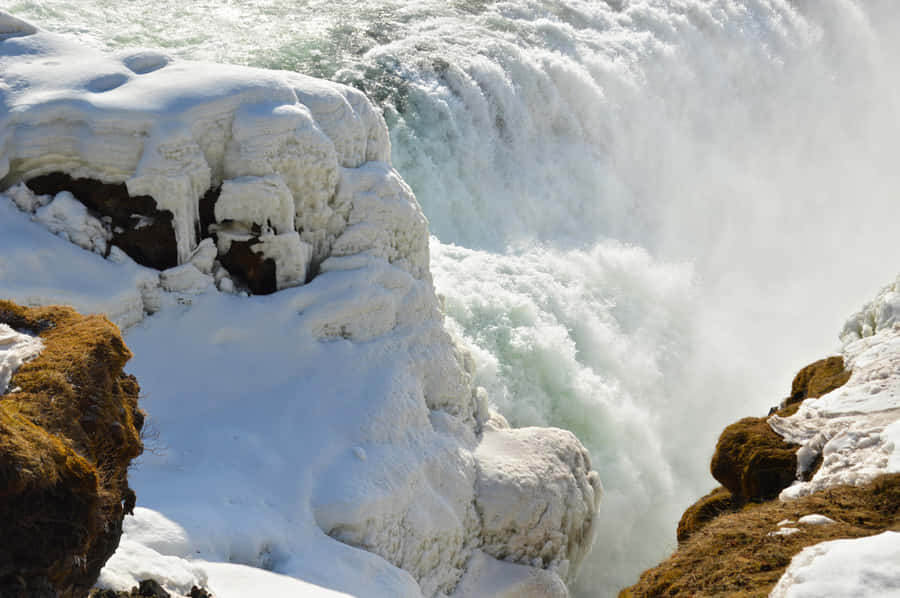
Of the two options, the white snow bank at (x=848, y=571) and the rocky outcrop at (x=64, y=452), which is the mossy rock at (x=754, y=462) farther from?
the rocky outcrop at (x=64, y=452)

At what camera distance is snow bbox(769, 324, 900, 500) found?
22.0ft

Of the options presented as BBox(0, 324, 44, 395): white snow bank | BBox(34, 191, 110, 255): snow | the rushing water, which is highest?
BBox(0, 324, 44, 395): white snow bank

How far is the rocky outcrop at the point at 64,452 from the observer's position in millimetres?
3941

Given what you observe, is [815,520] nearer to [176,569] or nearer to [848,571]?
[848,571]

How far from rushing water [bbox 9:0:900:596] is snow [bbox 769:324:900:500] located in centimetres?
690

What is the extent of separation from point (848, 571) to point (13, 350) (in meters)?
5.01

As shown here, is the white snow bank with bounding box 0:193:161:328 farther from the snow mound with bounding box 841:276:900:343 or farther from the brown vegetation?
the snow mound with bounding box 841:276:900:343

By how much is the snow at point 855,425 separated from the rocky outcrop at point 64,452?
205 inches

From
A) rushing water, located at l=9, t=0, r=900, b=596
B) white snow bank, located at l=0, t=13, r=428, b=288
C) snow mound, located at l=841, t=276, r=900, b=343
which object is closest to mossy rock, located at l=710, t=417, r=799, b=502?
snow mound, located at l=841, t=276, r=900, b=343

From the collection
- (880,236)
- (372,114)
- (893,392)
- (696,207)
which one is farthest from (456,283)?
(880,236)

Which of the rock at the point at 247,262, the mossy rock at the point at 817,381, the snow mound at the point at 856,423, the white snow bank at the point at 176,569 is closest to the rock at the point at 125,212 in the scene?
the rock at the point at 247,262

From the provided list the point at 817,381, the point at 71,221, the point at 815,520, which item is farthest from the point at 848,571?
the point at 71,221

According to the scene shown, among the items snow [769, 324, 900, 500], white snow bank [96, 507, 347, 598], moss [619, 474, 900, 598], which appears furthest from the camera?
snow [769, 324, 900, 500]

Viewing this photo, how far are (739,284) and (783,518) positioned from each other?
733 inches
